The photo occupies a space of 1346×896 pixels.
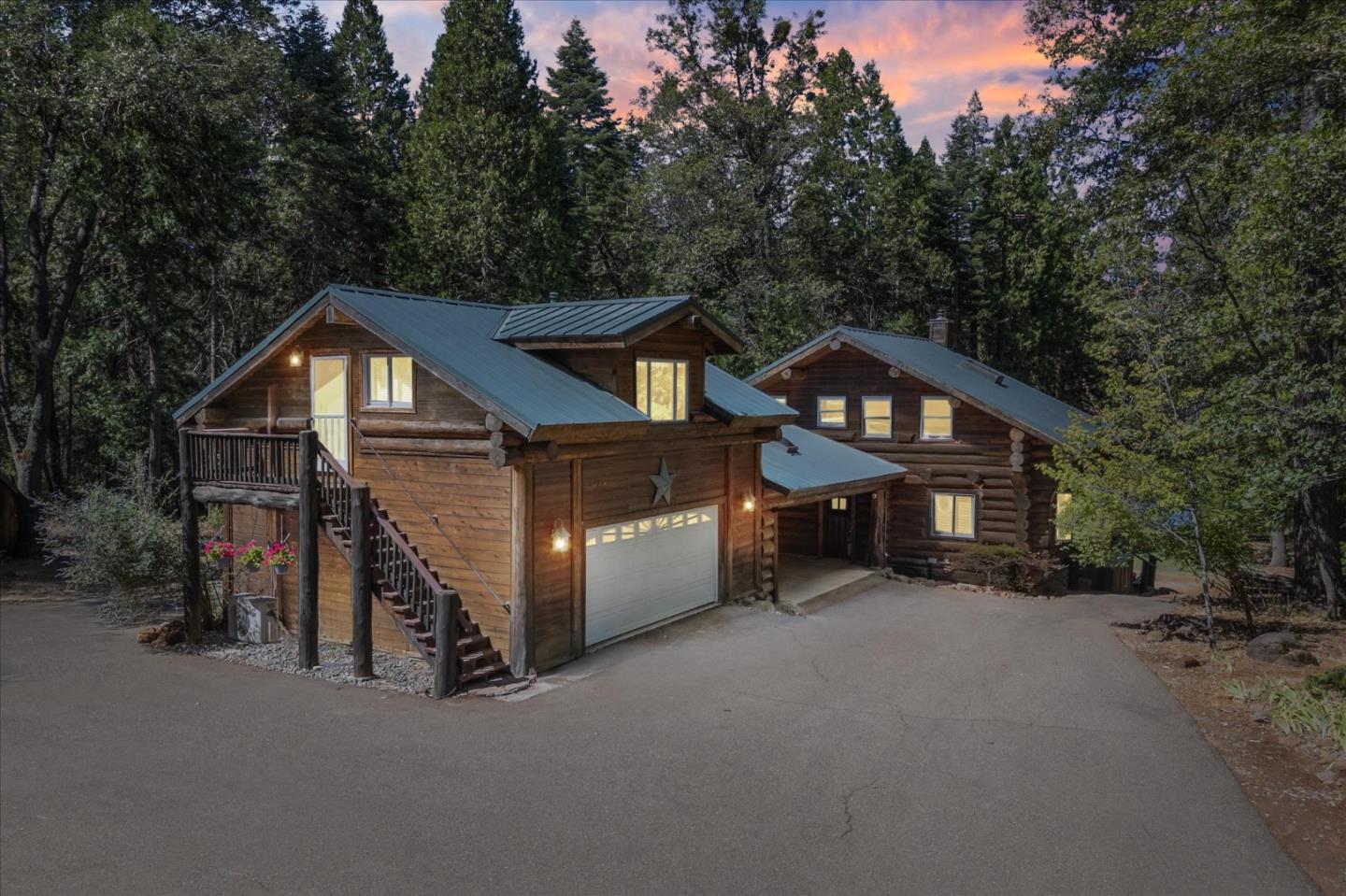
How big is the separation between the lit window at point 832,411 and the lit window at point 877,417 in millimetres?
714

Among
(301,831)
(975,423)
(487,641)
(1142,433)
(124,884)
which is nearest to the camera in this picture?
(124,884)

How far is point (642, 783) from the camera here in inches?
390

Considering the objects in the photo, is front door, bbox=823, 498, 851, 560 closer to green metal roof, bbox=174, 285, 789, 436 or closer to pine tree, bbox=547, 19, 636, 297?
green metal roof, bbox=174, 285, 789, 436

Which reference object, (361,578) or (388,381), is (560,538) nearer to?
(361,578)

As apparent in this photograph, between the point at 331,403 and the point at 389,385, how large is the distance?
6.28ft

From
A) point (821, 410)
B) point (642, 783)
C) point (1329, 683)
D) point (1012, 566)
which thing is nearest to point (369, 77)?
point (821, 410)

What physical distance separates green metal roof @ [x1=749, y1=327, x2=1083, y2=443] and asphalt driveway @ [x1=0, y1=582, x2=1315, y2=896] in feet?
33.5

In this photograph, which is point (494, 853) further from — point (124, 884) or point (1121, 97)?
point (1121, 97)

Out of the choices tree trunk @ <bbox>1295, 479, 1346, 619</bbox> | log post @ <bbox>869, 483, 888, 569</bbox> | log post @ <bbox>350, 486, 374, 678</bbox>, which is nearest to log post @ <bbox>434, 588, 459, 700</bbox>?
log post @ <bbox>350, 486, 374, 678</bbox>

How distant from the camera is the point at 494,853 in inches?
328

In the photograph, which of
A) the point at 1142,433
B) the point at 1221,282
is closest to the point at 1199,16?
the point at 1221,282

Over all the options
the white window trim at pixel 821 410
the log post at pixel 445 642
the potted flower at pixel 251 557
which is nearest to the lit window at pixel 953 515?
Answer: the white window trim at pixel 821 410

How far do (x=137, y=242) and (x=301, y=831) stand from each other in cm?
2455

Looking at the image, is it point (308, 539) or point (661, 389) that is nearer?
point (308, 539)
